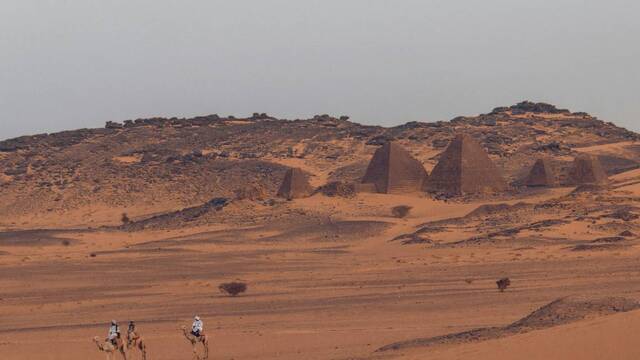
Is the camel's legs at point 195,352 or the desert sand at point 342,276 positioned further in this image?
the desert sand at point 342,276

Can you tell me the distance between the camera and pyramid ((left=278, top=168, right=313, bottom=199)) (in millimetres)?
53781

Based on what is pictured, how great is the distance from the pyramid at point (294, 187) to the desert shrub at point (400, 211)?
5.16 metres

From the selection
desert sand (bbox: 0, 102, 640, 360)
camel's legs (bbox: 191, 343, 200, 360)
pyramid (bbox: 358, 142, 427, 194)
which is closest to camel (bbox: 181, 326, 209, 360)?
camel's legs (bbox: 191, 343, 200, 360)

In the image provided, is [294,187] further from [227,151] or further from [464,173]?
[227,151]

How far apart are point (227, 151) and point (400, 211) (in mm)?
30207

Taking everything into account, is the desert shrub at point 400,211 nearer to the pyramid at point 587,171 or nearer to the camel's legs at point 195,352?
the pyramid at point 587,171

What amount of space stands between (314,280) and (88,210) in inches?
1487

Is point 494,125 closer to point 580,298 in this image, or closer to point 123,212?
point 123,212

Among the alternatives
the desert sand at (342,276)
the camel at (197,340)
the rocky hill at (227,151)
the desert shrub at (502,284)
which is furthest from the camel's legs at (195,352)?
the rocky hill at (227,151)

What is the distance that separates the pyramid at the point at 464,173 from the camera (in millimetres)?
53853

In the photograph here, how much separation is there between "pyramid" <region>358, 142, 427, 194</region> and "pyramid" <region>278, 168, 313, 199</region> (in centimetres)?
267

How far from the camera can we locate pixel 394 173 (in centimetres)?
5431

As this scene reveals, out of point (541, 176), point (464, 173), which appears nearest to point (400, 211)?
point (464, 173)

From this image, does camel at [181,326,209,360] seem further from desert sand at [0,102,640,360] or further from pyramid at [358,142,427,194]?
pyramid at [358,142,427,194]
